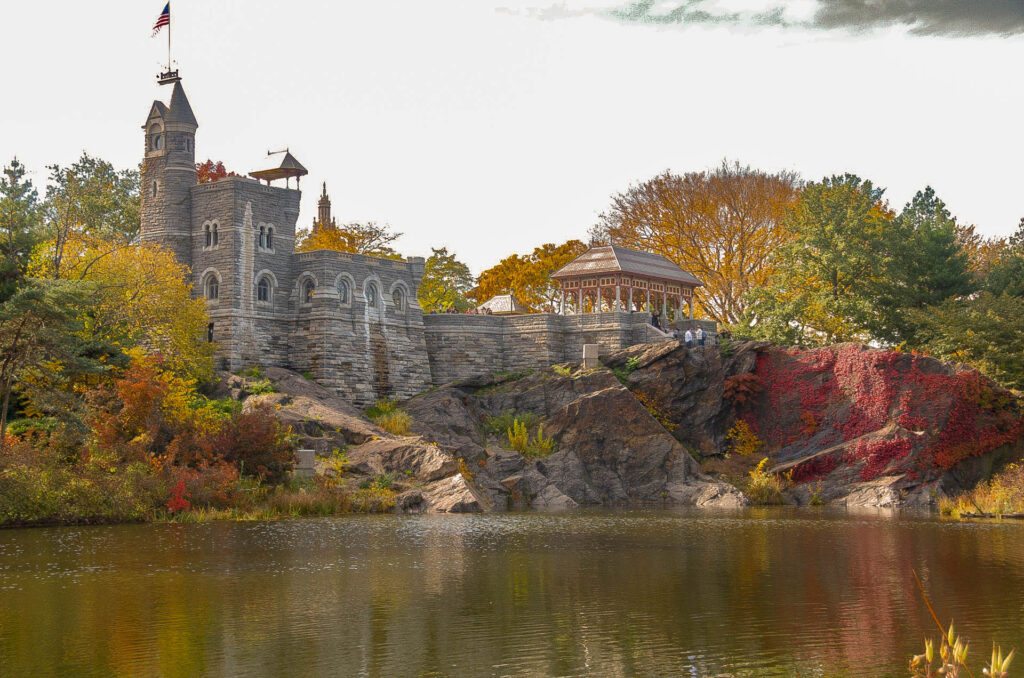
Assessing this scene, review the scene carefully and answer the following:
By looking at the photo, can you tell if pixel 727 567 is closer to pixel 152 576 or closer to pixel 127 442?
pixel 152 576

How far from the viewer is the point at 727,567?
24.4 meters

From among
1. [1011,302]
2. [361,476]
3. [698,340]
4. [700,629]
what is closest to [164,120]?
[361,476]

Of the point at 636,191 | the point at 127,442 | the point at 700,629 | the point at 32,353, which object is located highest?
the point at 636,191

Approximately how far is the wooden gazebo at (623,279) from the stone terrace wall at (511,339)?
4.95 feet

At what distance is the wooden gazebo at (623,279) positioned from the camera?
2373 inches

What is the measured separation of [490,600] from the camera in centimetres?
1992

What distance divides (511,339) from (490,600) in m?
40.2

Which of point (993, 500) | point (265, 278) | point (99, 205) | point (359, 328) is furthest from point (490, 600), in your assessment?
point (99, 205)

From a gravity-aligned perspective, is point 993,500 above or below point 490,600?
above

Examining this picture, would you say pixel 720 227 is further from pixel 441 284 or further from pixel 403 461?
pixel 403 461

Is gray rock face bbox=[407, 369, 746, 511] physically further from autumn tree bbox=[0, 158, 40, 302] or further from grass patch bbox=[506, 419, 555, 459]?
autumn tree bbox=[0, 158, 40, 302]

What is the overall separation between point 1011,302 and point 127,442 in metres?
38.7

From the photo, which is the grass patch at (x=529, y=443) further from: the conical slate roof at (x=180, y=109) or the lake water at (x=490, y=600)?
the conical slate roof at (x=180, y=109)

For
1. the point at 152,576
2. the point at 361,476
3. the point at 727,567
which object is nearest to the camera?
the point at 152,576
